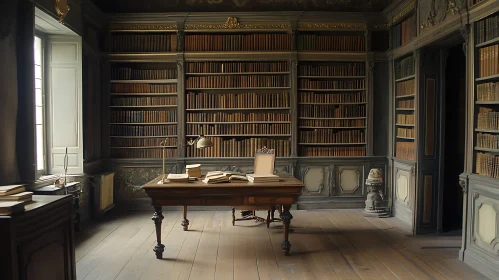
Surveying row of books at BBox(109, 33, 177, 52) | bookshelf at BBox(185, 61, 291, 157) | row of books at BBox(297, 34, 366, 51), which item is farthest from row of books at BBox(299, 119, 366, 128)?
row of books at BBox(109, 33, 177, 52)

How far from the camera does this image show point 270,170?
5016mm

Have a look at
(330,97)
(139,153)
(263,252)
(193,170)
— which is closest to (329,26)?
(330,97)

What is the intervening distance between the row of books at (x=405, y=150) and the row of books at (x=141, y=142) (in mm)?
3654

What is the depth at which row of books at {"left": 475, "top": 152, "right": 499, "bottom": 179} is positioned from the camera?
151 inches

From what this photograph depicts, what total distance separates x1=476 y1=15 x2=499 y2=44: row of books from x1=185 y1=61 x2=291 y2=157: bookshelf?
322 cm

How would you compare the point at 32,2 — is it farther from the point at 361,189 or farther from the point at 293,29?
the point at 361,189

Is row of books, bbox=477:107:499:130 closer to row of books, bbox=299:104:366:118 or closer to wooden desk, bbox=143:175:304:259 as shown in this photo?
wooden desk, bbox=143:175:304:259

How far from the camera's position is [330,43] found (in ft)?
22.5

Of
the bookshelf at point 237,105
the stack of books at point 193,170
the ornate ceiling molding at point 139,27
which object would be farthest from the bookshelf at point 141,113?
the stack of books at point 193,170

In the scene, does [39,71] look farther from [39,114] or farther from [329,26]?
[329,26]

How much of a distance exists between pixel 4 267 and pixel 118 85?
502 cm

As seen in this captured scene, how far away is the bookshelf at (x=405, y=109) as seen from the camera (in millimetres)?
5840

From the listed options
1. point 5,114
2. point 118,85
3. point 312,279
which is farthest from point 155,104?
point 312,279

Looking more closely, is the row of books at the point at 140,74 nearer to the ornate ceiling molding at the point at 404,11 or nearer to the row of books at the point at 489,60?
the ornate ceiling molding at the point at 404,11
